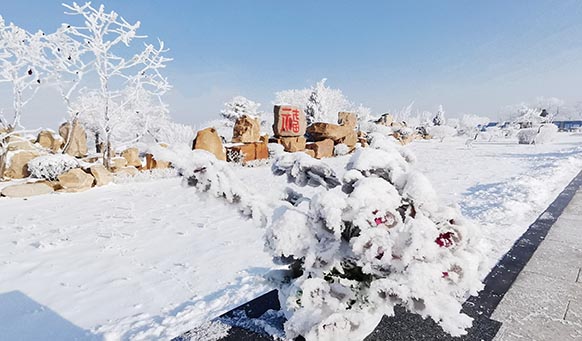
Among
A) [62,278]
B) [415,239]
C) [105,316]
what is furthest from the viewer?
[62,278]

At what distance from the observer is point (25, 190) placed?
6398 millimetres

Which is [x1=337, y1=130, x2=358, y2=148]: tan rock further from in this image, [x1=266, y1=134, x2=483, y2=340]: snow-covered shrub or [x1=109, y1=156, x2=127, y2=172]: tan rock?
[x1=266, y1=134, x2=483, y2=340]: snow-covered shrub

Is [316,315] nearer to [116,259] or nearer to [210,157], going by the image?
[210,157]

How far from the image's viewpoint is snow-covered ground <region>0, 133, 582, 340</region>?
7.55ft

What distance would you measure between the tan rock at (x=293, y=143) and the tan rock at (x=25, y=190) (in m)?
7.67

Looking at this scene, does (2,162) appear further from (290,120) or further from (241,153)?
(290,120)

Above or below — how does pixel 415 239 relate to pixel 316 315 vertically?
above

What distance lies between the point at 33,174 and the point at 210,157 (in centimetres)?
821

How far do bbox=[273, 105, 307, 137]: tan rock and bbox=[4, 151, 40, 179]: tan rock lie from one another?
8.01 meters

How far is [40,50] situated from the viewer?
838cm

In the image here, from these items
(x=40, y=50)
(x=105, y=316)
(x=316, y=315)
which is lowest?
(x=105, y=316)

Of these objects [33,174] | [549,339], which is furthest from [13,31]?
[549,339]

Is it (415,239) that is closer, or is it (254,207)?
(415,239)

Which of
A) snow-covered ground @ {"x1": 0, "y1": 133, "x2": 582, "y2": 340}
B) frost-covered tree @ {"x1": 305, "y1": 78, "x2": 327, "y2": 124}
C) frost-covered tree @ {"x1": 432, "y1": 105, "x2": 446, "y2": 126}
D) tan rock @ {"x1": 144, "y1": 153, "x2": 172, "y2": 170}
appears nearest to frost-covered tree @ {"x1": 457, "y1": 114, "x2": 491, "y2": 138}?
frost-covered tree @ {"x1": 432, "y1": 105, "x2": 446, "y2": 126}
